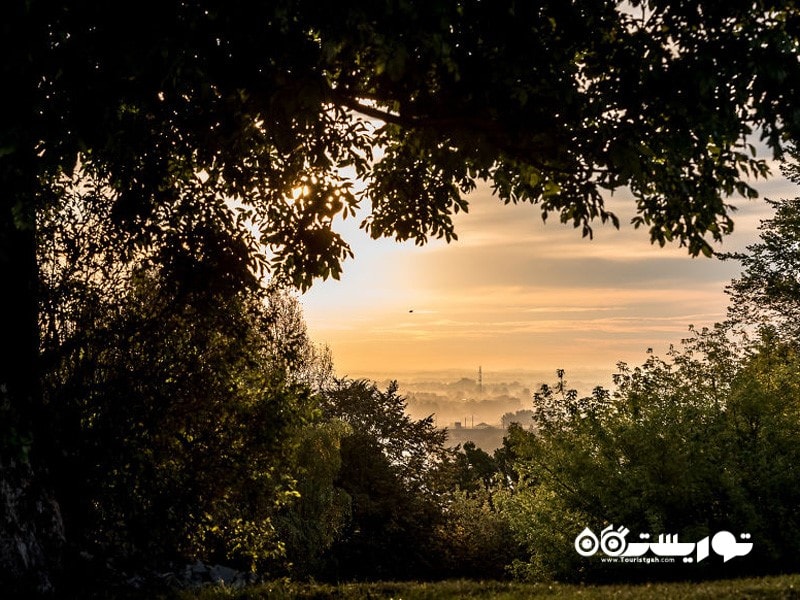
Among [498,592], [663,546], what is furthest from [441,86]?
[663,546]

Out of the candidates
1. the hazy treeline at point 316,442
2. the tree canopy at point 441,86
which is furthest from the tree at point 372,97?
the hazy treeline at point 316,442

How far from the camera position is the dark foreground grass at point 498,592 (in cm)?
1214

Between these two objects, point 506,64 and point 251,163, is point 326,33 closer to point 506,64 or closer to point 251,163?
point 506,64

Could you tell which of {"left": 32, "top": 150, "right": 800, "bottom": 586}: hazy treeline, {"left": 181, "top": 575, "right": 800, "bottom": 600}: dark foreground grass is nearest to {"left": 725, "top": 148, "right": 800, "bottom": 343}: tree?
{"left": 32, "top": 150, "right": 800, "bottom": 586}: hazy treeline

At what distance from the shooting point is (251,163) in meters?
13.8

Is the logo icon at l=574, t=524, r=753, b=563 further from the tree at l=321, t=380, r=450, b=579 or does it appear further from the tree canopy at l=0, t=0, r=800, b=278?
the tree at l=321, t=380, r=450, b=579

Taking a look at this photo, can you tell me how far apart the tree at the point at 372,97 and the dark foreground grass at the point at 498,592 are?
377cm

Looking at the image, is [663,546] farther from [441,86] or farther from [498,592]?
[441,86]

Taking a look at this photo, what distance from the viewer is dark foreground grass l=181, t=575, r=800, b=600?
1214cm

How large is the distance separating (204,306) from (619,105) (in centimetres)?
791

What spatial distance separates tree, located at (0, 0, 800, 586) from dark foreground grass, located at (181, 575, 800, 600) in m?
3.77

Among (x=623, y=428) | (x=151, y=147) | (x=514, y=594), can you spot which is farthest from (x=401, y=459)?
(x=151, y=147)

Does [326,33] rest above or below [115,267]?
above

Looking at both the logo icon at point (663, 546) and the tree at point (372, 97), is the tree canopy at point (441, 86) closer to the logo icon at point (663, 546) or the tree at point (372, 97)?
the tree at point (372, 97)
